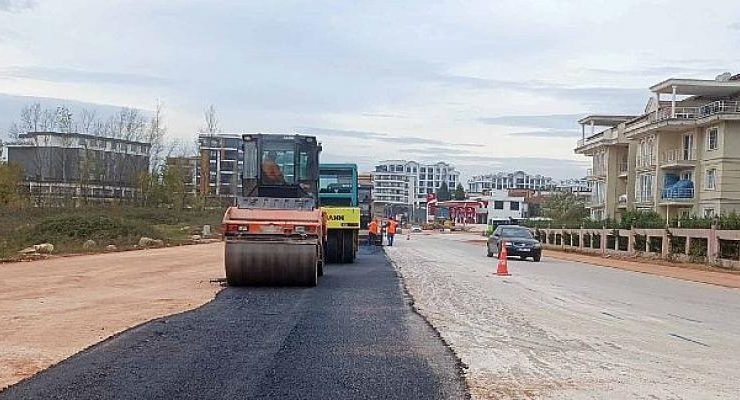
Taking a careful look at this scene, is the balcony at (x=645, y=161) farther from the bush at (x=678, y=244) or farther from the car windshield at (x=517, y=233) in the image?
the car windshield at (x=517, y=233)

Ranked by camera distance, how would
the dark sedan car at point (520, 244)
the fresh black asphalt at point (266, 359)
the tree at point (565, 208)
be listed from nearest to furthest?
the fresh black asphalt at point (266, 359), the dark sedan car at point (520, 244), the tree at point (565, 208)

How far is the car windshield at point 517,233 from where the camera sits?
115 ft

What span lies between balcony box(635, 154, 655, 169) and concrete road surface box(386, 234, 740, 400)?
42.9m

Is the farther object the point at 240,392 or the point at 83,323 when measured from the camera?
the point at 83,323

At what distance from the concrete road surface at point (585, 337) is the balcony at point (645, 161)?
141 ft

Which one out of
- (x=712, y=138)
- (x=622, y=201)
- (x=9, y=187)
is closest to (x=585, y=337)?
(x=9, y=187)

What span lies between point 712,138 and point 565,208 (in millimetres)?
29373

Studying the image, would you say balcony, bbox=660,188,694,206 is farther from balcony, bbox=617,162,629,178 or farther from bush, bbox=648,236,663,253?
bush, bbox=648,236,663,253

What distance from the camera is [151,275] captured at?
22266 mm

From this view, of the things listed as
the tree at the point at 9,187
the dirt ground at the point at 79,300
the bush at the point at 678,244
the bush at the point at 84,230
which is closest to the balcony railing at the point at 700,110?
the bush at the point at 678,244

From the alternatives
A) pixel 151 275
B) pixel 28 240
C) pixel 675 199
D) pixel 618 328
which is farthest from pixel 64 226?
pixel 675 199

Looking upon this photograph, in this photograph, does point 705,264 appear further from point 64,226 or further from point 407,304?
point 64,226

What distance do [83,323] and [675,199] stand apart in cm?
5274

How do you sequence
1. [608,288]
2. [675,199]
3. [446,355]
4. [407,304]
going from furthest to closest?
[675,199] < [608,288] < [407,304] < [446,355]
